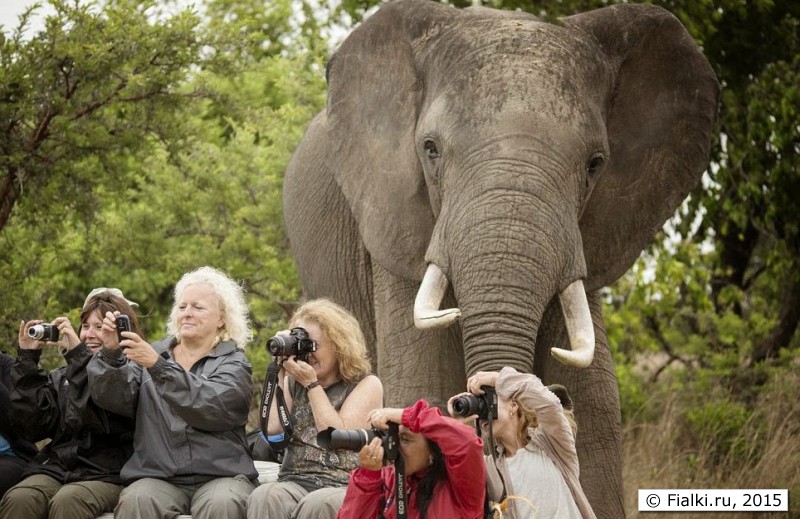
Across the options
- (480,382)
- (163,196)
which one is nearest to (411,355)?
(480,382)

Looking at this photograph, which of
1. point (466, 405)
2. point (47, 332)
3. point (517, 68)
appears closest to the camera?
point (466, 405)

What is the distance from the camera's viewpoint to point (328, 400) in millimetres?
7078

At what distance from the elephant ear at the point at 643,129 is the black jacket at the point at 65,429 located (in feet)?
9.15

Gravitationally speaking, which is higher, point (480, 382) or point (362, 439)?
point (480, 382)

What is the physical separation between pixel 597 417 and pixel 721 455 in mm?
3987

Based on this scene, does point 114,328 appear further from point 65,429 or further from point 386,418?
point 386,418

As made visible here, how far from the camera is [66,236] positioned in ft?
41.0

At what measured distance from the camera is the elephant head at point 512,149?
8195 millimetres

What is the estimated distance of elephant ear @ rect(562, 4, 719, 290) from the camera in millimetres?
9219

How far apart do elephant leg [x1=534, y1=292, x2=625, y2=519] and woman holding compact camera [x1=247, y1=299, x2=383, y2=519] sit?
75.9 inches

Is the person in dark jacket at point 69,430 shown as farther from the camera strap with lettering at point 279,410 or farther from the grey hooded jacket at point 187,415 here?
the camera strap with lettering at point 279,410

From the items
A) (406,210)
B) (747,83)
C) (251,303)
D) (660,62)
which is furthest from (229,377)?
(747,83)

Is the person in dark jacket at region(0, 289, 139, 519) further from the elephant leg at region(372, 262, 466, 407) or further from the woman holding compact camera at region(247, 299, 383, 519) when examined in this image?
the elephant leg at region(372, 262, 466, 407)

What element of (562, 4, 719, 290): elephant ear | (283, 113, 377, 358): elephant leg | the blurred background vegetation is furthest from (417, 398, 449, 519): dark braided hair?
the blurred background vegetation
